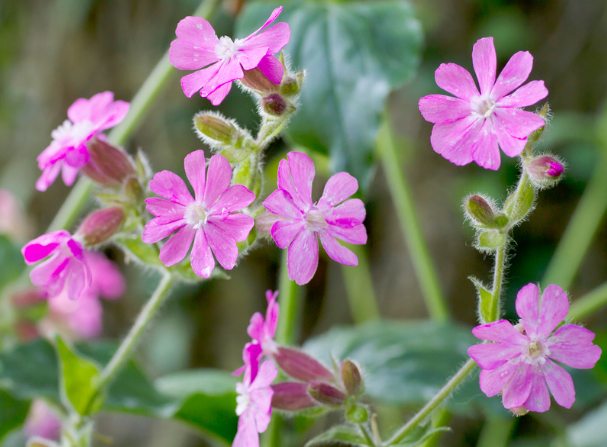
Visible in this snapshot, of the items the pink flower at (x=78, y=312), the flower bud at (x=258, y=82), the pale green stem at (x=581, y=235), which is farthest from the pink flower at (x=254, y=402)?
the pale green stem at (x=581, y=235)

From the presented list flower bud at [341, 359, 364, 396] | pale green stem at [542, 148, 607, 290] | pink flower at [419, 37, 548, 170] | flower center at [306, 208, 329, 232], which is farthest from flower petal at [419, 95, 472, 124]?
pale green stem at [542, 148, 607, 290]

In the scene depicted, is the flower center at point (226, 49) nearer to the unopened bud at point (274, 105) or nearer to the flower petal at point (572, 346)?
the unopened bud at point (274, 105)

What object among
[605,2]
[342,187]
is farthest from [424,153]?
[342,187]

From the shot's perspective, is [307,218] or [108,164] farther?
[108,164]

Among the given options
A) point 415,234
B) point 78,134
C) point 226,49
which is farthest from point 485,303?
point 415,234

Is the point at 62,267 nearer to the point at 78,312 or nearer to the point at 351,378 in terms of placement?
the point at 351,378

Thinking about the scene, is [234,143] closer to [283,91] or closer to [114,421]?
[283,91]
